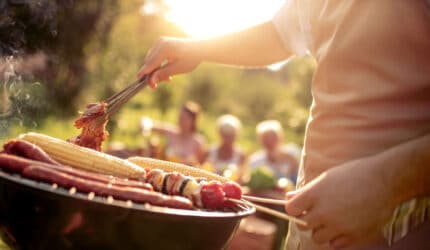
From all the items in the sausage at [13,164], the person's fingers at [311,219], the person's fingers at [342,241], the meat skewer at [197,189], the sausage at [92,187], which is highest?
the sausage at [13,164]

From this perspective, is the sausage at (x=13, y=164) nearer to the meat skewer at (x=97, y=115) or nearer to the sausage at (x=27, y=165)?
the sausage at (x=27, y=165)

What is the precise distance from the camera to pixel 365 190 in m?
1.49

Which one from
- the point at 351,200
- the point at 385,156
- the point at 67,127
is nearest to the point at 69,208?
the point at 351,200

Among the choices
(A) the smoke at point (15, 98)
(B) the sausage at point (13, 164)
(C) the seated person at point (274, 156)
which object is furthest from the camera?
(C) the seated person at point (274, 156)

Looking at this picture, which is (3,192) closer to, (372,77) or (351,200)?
(351,200)

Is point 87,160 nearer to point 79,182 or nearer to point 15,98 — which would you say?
point 79,182

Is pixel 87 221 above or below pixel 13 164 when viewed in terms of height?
below

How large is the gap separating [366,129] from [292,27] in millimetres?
595

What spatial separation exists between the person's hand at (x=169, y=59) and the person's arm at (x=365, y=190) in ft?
3.09

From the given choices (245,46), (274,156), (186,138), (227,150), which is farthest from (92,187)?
(186,138)

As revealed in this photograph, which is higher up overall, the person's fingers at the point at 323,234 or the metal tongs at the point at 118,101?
the metal tongs at the point at 118,101

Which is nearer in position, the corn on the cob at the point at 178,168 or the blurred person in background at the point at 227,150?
the corn on the cob at the point at 178,168

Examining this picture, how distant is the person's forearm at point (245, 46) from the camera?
2.26 metres

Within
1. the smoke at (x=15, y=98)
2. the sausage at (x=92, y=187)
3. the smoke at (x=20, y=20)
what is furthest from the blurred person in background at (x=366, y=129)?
the smoke at (x=20, y=20)
